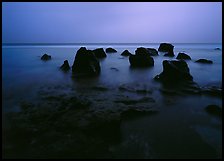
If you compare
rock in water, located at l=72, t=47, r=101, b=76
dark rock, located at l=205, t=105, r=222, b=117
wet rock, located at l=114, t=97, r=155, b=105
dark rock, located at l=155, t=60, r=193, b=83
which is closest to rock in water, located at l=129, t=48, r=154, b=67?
rock in water, located at l=72, t=47, r=101, b=76

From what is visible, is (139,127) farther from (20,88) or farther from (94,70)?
(94,70)

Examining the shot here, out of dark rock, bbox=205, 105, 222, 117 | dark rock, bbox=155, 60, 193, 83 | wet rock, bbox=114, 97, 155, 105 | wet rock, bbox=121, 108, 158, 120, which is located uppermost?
dark rock, bbox=155, 60, 193, 83

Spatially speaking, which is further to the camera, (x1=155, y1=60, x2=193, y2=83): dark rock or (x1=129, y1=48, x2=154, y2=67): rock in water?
(x1=129, y1=48, x2=154, y2=67): rock in water

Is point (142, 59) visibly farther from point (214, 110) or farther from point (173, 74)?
point (214, 110)

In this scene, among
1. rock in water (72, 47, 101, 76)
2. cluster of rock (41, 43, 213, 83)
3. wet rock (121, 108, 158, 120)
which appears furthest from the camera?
rock in water (72, 47, 101, 76)

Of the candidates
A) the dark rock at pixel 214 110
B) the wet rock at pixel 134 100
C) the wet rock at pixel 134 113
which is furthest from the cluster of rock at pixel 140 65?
the wet rock at pixel 134 113

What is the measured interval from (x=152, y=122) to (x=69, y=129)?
302cm

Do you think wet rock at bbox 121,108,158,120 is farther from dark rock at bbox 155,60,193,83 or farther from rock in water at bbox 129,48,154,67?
rock in water at bbox 129,48,154,67

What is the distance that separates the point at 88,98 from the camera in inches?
390

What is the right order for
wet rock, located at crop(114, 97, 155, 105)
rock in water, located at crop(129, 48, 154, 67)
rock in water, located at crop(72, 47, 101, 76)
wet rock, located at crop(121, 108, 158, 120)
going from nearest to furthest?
wet rock, located at crop(121, 108, 158, 120)
wet rock, located at crop(114, 97, 155, 105)
rock in water, located at crop(72, 47, 101, 76)
rock in water, located at crop(129, 48, 154, 67)

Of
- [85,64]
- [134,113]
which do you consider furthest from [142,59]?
[134,113]

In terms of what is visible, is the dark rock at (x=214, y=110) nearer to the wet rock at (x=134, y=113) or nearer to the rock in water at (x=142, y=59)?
the wet rock at (x=134, y=113)

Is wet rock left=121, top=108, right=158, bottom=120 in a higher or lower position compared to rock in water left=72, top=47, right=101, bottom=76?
lower

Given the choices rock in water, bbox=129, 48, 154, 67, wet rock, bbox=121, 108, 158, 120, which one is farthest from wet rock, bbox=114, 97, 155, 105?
rock in water, bbox=129, 48, 154, 67
